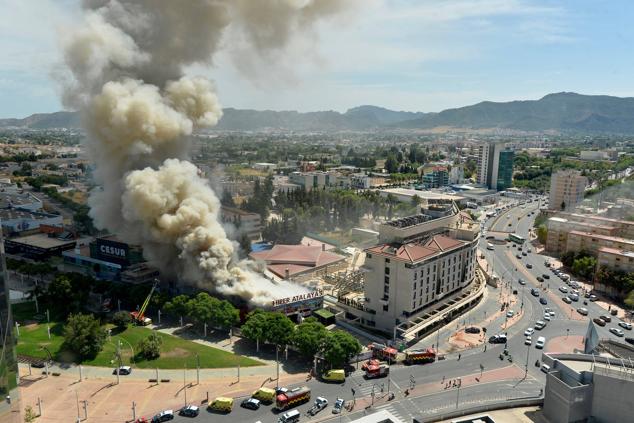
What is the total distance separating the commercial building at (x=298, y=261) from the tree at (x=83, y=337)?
15381 millimetres

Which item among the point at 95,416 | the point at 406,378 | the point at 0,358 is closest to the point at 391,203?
the point at 406,378

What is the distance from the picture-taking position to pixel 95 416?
22.2 m

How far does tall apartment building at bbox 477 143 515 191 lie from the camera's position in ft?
318

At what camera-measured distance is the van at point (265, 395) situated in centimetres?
2311

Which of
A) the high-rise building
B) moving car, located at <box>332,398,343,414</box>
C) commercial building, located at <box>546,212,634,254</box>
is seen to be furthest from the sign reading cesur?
commercial building, located at <box>546,212,634,254</box>

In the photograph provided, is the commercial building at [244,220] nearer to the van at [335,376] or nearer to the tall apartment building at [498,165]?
the van at [335,376]

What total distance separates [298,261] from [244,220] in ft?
46.7

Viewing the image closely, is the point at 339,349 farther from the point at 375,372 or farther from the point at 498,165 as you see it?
the point at 498,165

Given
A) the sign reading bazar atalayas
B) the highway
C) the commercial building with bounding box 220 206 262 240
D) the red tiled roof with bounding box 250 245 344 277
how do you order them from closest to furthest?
the highway, the sign reading bazar atalayas, the red tiled roof with bounding box 250 245 344 277, the commercial building with bounding box 220 206 262 240

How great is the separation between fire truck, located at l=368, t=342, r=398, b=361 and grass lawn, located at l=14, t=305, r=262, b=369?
656 cm

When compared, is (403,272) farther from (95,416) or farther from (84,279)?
(84,279)

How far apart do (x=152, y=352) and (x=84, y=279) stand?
1064 cm

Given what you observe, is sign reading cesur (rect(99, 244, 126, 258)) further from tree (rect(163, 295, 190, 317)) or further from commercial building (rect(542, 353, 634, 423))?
commercial building (rect(542, 353, 634, 423))

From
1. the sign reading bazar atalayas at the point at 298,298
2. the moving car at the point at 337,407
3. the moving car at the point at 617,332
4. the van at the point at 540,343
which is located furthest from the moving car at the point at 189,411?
the moving car at the point at 617,332
